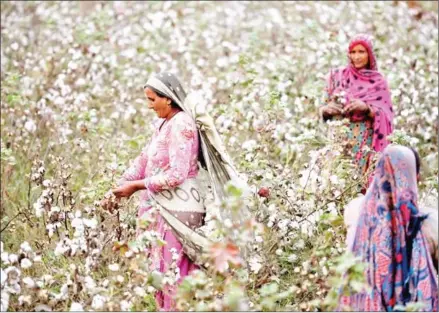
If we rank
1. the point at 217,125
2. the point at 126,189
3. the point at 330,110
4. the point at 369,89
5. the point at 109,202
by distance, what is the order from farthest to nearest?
the point at 217,125
the point at 369,89
the point at 330,110
the point at 109,202
the point at 126,189

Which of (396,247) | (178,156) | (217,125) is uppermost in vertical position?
(178,156)

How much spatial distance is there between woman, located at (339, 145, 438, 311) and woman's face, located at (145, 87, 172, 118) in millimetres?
1335

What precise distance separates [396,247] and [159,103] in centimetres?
158

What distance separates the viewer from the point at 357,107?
7.57 metres

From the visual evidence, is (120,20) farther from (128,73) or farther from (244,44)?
(128,73)

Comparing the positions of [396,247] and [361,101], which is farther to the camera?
[361,101]

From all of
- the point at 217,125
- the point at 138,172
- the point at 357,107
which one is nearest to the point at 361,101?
the point at 357,107

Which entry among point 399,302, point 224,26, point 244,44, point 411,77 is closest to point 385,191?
point 399,302

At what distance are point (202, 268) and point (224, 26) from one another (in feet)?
28.9

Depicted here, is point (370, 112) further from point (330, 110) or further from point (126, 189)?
point (126, 189)

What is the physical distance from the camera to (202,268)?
497 centimetres

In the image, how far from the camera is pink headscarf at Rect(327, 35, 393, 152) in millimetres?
7629

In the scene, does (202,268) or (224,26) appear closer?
(202,268)

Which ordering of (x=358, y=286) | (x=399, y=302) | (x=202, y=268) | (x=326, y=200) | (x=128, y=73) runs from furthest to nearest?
(x=128, y=73), (x=326, y=200), (x=202, y=268), (x=399, y=302), (x=358, y=286)
